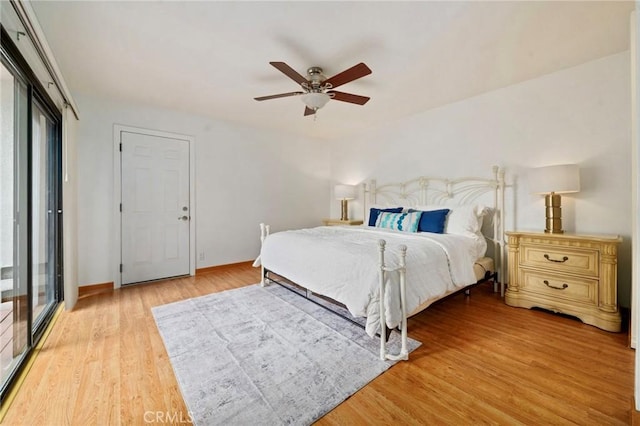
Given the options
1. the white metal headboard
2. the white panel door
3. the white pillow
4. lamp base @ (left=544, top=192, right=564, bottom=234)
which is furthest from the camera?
the white panel door

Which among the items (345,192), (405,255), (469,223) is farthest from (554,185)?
(345,192)

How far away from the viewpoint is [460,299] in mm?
3027

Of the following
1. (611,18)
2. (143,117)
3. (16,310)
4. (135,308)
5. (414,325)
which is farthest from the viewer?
(143,117)

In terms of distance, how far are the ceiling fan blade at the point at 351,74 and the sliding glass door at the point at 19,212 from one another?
2.14m

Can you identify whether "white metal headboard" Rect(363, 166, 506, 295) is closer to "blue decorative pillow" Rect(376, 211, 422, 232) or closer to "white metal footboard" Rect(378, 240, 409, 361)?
"blue decorative pillow" Rect(376, 211, 422, 232)

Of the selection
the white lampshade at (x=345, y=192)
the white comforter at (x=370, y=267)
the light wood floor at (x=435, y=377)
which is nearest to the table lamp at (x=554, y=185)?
the white comforter at (x=370, y=267)

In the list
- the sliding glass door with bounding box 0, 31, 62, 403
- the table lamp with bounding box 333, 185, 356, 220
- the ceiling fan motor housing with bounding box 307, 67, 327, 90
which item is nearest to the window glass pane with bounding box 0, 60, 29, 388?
the sliding glass door with bounding box 0, 31, 62, 403

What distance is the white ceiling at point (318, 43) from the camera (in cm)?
191

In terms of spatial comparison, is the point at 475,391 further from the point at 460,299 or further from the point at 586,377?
the point at 460,299

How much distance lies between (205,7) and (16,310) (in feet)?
8.25

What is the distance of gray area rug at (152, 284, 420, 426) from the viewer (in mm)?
1444

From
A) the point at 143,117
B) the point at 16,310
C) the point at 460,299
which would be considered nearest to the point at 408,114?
the point at 460,299

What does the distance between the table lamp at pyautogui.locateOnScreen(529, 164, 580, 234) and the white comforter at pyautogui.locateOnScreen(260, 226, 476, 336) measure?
2.62ft

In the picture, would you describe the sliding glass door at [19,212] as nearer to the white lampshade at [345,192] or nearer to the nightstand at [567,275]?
the white lampshade at [345,192]
